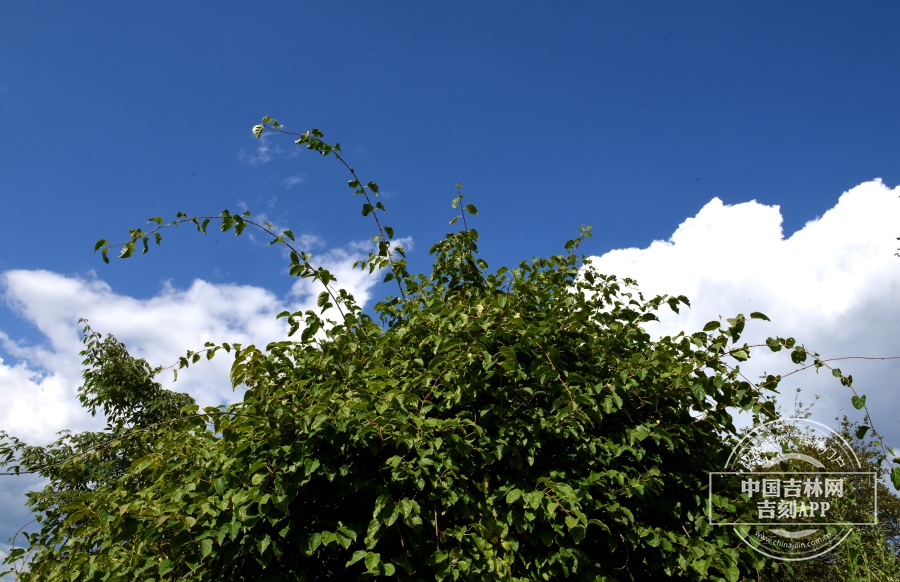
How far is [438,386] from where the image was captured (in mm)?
3064

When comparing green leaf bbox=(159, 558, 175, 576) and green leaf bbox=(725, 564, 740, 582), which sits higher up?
green leaf bbox=(725, 564, 740, 582)

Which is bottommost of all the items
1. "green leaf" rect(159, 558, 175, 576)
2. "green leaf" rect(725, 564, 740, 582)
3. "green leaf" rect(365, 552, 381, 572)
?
"green leaf" rect(159, 558, 175, 576)

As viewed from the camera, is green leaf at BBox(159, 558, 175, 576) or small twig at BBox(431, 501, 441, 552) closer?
green leaf at BBox(159, 558, 175, 576)

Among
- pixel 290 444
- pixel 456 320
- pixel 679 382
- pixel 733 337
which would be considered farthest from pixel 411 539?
pixel 733 337

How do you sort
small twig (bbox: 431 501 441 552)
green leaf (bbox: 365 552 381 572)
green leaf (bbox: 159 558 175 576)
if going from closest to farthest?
green leaf (bbox: 365 552 381 572) < green leaf (bbox: 159 558 175 576) < small twig (bbox: 431 501 441 552)

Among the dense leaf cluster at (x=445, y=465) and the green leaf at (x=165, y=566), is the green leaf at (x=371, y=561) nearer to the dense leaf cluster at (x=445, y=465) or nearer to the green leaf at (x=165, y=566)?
the dense leaf cluster at (x=445, y=465)

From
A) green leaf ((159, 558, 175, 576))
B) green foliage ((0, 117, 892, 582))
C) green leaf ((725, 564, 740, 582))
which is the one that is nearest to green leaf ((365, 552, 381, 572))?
green foliage ((0, 117, 892, 582))

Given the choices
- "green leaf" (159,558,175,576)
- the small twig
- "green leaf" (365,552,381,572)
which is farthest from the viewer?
the small twig

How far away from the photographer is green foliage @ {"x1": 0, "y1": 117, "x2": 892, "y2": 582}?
2.59 meters

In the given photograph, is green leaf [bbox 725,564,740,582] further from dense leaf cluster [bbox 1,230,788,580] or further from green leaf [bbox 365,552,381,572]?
green leaf [bbox 365,552,381,572]

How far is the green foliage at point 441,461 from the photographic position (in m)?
2.59

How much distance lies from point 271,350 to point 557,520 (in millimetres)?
1861

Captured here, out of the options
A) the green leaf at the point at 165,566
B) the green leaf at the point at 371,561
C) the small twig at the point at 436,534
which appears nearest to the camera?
the green leaf at the point at 371,561


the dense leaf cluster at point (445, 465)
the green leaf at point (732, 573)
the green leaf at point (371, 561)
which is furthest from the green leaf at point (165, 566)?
the green leaf at point (732, 573)
